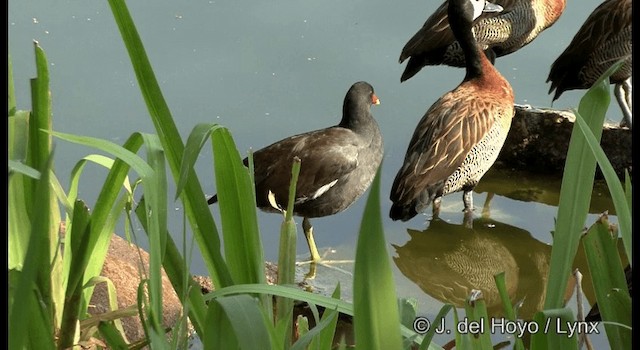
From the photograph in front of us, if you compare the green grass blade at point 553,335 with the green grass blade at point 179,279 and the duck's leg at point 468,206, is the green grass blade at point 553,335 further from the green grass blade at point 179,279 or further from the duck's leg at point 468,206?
the duck's leg at point 468,206

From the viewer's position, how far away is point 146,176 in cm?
78

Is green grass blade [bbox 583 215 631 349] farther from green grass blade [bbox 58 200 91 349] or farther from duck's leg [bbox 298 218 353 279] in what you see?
duck's leg [bbox 298 218 353 279]

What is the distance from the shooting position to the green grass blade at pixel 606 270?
0.88 m

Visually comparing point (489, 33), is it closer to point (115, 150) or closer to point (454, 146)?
point (454, 146)

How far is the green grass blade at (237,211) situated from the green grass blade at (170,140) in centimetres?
1

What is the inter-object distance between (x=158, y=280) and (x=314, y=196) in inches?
81.8

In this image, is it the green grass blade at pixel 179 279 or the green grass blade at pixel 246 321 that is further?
the green grass blade at pixel 179 279

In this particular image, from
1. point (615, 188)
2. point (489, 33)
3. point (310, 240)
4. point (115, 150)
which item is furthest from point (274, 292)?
point (489, 33)

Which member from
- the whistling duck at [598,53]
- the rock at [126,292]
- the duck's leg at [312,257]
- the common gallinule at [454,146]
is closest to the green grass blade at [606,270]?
the rock at [126,292]

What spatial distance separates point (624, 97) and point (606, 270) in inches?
120

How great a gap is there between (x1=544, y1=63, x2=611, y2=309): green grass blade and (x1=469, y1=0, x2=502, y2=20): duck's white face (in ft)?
10.3

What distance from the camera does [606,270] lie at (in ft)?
2.95
